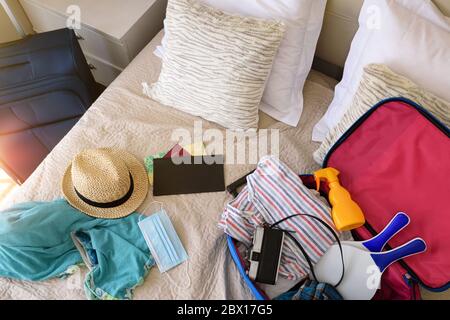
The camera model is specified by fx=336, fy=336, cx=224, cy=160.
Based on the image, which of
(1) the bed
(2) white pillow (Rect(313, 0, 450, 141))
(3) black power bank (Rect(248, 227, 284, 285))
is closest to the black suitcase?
(1) the bed

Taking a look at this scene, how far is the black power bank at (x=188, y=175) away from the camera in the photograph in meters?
1.08

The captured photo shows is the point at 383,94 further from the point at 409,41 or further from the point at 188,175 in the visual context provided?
the point at 188,175

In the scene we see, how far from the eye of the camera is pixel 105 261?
94 cm

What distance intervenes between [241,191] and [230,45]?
45 centimetres

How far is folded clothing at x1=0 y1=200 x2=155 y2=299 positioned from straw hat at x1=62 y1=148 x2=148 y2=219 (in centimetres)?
3

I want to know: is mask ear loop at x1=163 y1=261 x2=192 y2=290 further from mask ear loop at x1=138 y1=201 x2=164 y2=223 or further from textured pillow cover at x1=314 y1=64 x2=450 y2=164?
textured pillow cover at x1=314 y1=64 x2=450 y2=164

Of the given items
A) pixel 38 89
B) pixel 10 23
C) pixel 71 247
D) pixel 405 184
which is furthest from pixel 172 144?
pixel 10 23

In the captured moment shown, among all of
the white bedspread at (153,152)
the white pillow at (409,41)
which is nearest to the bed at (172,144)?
the white bedspread at (153,152)

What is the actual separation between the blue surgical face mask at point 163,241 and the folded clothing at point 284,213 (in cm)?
14

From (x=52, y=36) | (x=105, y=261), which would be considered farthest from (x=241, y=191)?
(x=52, y=36)

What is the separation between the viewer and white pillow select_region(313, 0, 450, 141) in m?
0.89

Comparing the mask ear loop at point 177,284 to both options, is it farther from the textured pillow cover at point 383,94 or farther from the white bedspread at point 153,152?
the textured pillow cover at point 383,94

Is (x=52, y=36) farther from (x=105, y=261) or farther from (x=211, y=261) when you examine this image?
(x=211, y=261)

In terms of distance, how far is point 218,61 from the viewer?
3.50 ft
